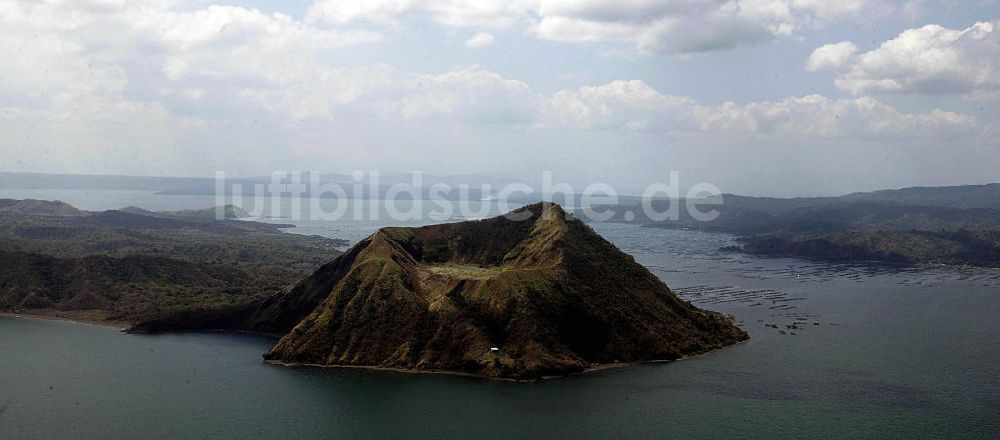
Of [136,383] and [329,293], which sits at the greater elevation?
[329,293]

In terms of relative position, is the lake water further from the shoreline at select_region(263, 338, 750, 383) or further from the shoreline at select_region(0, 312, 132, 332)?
the shoreline at select_region(0, 312, 132, 332)

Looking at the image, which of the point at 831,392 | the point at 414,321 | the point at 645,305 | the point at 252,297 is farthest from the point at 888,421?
the point at 252,297

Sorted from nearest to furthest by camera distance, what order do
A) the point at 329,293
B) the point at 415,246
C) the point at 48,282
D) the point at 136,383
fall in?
the point at 136,383
the point at 329,293
the point at 415,246
the point at 48,282

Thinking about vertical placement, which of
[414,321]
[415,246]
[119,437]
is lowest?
[119,437]

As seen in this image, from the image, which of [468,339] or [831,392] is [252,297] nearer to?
[468,339]

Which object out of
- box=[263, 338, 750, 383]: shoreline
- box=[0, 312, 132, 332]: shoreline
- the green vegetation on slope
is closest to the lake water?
box=[263, 338, 750, 383]: shoreline

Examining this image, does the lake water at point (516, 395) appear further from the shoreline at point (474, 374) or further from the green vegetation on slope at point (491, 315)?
the green vegetation on slope at point (491, 315)
